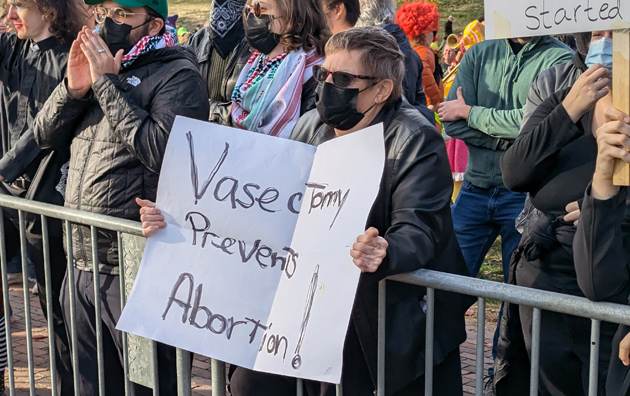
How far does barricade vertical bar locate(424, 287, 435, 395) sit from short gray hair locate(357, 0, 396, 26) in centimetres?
288

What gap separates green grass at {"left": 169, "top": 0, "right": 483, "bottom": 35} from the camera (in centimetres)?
2361

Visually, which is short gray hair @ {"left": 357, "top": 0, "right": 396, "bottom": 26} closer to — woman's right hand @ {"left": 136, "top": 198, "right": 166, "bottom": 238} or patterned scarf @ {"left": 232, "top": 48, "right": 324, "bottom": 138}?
patterned scarf @ {"left": 232, "top": 48, "right": 324, "bottom": 138}

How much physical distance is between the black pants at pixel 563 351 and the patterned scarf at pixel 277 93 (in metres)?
1.29

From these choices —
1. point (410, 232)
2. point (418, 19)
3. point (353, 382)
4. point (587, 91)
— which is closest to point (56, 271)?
point (353, 382)

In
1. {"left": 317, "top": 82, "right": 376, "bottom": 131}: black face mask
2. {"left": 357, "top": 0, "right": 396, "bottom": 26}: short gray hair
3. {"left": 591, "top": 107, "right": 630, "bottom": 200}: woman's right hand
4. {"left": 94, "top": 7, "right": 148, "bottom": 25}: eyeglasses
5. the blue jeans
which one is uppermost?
{"left": 357, "top": 0, "right": 396, "bottom": 26}: short gray hair

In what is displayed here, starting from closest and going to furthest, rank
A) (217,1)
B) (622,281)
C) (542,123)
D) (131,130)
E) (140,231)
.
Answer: (622,281) < (542,123) < (140,231) < (131,130) < (217,1)

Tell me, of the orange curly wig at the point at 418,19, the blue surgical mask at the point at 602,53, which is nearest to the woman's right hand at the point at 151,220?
the blue surgical mask at the point at 602,53

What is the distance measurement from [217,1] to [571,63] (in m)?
2.03

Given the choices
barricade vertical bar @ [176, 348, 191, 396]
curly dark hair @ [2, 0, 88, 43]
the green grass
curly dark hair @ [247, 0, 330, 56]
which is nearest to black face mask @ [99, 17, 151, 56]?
curly dark hair @ [247, 0, 330, 56]

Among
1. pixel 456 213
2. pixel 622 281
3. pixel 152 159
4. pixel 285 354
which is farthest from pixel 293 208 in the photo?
pixel 456 213

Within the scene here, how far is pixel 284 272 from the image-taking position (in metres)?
2.87

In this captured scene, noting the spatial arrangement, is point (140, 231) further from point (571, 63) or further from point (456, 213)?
point (456, 213)

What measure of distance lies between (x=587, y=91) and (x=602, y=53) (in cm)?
12

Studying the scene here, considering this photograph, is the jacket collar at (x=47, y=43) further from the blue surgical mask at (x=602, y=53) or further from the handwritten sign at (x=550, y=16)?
the blue surgical mask at (x=602, y=53)
